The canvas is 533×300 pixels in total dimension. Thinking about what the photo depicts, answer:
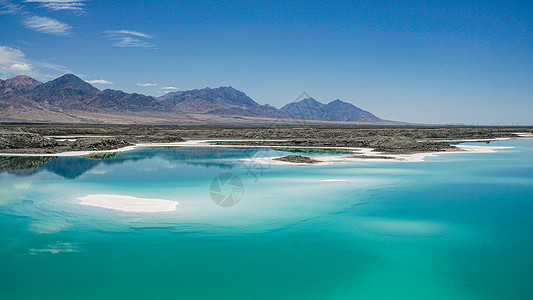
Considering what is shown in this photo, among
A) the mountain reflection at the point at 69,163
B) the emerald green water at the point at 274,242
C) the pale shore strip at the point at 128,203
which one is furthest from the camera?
the mountain reflection at the point at 69,163

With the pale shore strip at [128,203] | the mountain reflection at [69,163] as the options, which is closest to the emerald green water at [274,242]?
the pale shore strip at [128,203]

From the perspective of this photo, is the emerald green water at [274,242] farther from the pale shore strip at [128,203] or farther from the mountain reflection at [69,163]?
the mountain reflection at [69,163]

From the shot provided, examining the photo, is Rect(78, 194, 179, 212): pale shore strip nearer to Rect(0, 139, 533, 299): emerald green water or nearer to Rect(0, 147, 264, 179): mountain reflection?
Rect(0, 139, 533, 299): emerald green water

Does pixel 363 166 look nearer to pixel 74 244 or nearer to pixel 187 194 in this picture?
pixel 187 194

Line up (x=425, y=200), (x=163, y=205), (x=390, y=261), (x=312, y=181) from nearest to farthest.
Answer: (x=390, y=261)
(x=163, y=205)
(x=425, y=200)
(x=312, y=181)

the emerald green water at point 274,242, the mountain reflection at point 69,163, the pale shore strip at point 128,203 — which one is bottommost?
the emerald green water at point 274,242

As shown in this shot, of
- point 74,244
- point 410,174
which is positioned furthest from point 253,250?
point 410,174

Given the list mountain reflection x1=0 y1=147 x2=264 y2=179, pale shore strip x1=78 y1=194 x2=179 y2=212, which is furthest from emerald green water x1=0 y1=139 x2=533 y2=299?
mountain reflection x1=0 y1=147 x2=264 y2=179

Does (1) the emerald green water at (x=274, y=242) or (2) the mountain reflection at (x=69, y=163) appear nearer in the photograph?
(1) the emerald green water at (x=274, y=242)
